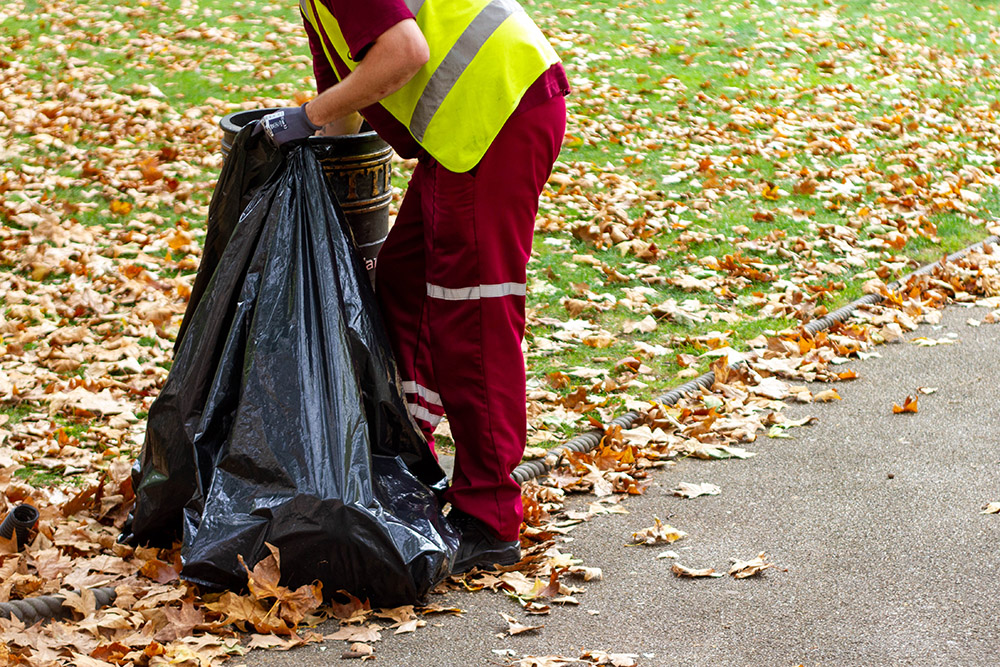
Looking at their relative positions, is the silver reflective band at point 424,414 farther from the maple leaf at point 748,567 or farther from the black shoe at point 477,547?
the maple leaf at point 748,567

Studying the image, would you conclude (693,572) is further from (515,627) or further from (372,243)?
(372,243)

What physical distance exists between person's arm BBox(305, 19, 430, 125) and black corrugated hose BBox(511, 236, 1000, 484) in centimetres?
146

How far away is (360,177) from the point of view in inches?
119

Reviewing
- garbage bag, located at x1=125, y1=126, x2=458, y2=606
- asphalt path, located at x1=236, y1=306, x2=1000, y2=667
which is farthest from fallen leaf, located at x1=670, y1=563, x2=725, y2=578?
garbage bag, located at x1=125, y1=126, x2=458, y2=606

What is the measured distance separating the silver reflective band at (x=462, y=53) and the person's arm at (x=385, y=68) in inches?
4.4

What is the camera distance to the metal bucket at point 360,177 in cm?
292

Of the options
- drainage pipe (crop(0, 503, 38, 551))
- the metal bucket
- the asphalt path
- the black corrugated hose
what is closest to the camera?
the asphalt path

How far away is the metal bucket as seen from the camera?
9.57 feet

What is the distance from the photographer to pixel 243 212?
9.09 ft

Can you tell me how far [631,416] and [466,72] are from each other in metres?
1.73

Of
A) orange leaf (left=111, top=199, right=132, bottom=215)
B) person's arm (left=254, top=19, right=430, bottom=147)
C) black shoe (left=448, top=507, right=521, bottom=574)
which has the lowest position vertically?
black shoe (left=448, top=507, right=521, bottom=574)

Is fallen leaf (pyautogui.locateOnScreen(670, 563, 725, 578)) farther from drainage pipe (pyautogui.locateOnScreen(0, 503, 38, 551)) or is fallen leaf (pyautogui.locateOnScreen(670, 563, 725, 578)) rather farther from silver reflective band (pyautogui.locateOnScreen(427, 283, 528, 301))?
drainage pipe (pyautogui.locateOnScreen(0, 503, 38, 551))

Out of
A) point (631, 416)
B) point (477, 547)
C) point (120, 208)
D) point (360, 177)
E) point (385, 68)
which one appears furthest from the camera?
point (120, 208)

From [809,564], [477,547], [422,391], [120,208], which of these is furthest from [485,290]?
[120,208]
